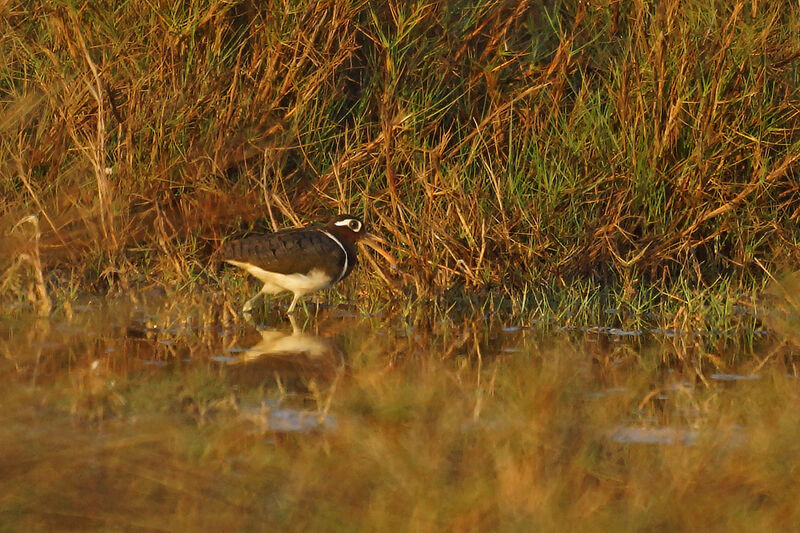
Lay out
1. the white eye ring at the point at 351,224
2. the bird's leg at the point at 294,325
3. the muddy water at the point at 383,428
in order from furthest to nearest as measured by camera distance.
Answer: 1. the white eye ring at the point at 351,224
2. the bird's leg at the point at 294,325
3. the muddy water at the point at 383,428

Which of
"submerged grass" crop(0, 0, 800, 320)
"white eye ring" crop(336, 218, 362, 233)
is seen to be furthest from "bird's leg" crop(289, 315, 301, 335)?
"submerged grass" crop(0, 0, 800, 320)

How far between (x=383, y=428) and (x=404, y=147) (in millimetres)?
4105

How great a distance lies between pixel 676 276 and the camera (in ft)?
30.2

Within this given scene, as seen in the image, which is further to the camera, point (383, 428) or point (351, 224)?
point (351, 224)

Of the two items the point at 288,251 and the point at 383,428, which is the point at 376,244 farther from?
the point at 383,428

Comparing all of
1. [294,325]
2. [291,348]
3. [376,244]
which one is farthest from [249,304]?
[291,348]

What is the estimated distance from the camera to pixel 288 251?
7828mm

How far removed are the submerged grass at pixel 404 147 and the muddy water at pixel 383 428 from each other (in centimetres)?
132

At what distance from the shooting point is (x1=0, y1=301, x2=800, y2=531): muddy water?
4309 millimetres

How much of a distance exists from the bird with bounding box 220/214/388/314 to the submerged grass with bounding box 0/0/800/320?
647 mm

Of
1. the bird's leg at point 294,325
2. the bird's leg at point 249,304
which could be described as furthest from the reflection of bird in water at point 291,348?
the bird's leg at point 249,304

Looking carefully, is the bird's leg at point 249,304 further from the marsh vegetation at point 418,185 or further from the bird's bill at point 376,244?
the bird's bill at point 376,244

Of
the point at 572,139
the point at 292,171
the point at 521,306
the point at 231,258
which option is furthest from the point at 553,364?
the point at 292,171

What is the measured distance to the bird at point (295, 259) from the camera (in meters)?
7.82
